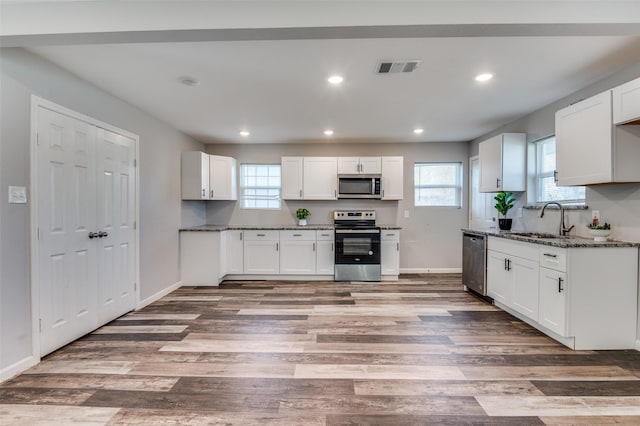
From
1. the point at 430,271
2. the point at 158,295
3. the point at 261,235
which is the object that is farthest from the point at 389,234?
the point at 158,295

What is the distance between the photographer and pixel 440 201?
5602 millimetres

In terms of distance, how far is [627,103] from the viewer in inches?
92.3

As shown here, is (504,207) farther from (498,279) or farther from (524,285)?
(524,285)

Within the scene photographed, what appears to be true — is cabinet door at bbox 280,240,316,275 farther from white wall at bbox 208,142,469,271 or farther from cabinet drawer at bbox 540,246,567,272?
cabinet drawer at bbox 540,246,567,272

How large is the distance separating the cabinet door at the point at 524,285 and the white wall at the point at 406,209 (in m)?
2.18

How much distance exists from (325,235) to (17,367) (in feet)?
12.1

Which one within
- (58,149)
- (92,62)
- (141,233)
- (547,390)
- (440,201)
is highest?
(92,62)

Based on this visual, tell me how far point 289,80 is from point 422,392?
8.93ft

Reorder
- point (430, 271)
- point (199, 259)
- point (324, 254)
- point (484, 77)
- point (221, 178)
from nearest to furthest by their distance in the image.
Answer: point (484, 77) → point (199, 259) → point (324, 254) → point (221, 178) → point (430, 271)

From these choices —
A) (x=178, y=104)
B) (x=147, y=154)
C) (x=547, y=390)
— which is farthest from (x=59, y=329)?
(x=547, y=390)

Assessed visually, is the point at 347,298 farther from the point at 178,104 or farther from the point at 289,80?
the point at 178,104

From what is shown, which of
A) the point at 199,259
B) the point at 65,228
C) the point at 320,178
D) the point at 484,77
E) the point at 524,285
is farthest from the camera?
the point at 320,178

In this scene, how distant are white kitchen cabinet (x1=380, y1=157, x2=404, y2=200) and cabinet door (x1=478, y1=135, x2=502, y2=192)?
49.3 inches

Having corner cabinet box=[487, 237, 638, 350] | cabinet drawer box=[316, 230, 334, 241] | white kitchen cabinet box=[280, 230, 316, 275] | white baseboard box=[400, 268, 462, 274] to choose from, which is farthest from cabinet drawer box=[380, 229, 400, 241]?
corner cabinet box=[487, 237, 638, 350]
